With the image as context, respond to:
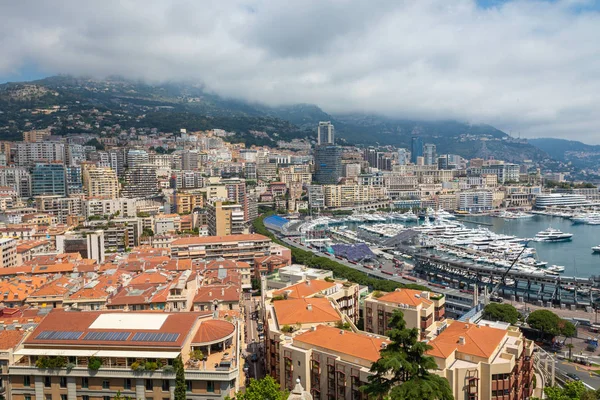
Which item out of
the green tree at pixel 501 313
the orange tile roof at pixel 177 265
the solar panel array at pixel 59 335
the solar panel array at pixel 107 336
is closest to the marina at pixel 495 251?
the green tree at pixel 501 313

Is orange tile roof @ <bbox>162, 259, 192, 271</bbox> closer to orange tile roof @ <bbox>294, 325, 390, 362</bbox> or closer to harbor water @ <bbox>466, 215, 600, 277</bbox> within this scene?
orange tile roof @ <bbox>294, 325, 390, 362</bbox>

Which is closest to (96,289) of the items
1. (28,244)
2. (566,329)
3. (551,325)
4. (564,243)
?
(28,244)

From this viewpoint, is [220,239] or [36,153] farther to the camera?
[36,153]

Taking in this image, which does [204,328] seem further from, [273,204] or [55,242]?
[273,204]

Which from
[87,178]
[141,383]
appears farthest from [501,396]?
[87,178]

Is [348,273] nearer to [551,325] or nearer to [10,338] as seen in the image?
[551,325]

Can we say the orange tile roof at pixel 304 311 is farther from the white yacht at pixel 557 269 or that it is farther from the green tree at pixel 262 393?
the white yacht at pixel 557 269
